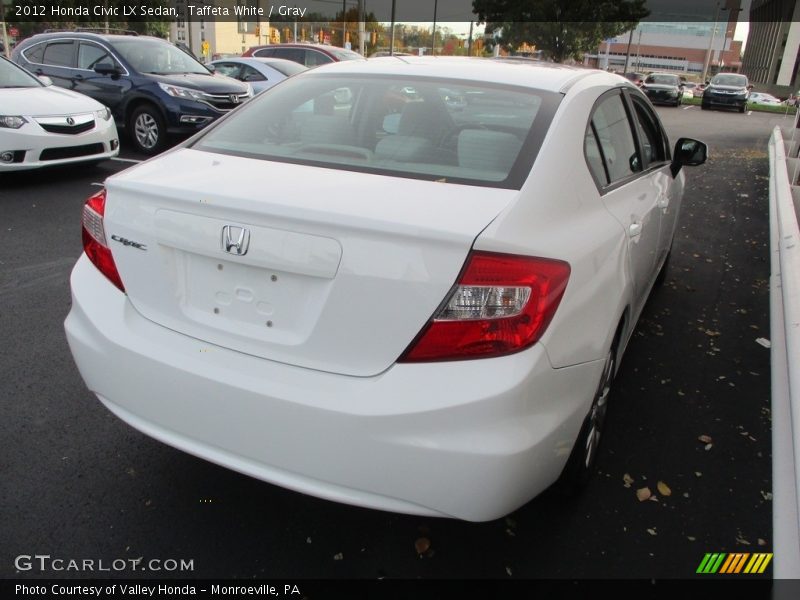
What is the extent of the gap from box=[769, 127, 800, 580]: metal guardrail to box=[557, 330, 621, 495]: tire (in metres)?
0.70

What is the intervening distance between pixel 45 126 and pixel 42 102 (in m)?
0.39

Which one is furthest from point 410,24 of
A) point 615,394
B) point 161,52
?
point 615,394

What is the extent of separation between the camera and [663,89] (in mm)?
29875

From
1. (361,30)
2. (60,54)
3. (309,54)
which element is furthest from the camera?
(361,30)

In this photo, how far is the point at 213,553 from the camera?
2.28m

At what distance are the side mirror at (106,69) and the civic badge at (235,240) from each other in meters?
9.06

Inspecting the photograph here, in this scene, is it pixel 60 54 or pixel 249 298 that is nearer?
pixel 249 298

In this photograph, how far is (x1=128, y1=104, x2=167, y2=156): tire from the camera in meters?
9.45

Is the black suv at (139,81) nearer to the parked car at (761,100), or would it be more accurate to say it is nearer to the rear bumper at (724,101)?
the rear bumper at (724,101)

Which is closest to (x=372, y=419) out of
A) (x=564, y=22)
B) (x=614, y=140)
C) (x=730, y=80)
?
(x=614, y=140)

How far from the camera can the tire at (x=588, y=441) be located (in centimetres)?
238

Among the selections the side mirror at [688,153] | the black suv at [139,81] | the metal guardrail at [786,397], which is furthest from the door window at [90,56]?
the metal guardrail at [786,397]

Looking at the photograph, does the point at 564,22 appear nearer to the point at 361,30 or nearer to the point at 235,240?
the point at 361,30

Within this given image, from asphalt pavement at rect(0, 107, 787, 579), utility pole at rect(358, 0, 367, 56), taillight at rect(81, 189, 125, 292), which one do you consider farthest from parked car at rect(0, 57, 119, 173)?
utility pole at rect(358, 0, 367, 56)
